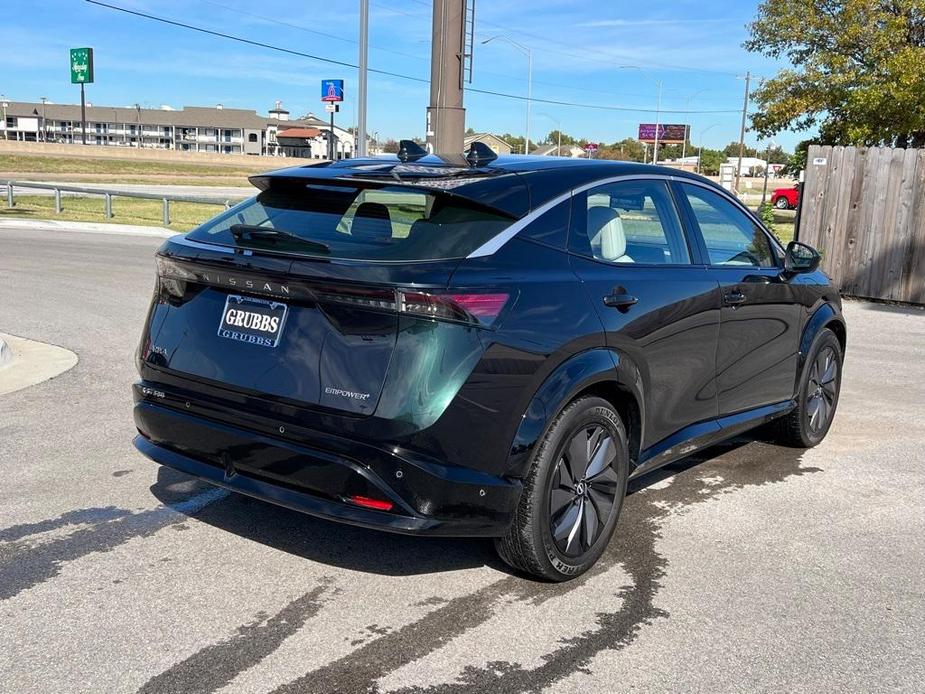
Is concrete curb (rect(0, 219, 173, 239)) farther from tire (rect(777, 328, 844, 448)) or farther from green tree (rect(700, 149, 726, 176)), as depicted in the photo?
green tree (rect(700, 149, 726, 176))

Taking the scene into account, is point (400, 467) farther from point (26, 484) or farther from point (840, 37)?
point (840, 37)

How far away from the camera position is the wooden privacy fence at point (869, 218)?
42.8 feet

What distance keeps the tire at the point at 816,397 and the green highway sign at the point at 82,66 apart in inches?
3193

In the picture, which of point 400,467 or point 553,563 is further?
point 553,563

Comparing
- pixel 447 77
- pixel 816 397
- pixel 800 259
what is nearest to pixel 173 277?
pixel 800 259

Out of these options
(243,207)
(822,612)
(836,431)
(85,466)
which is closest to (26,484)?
(85,466)

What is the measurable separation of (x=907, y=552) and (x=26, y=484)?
4.47 metres

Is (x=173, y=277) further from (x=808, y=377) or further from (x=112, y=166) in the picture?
(x=112, y=166)

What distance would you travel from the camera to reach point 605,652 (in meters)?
3.43

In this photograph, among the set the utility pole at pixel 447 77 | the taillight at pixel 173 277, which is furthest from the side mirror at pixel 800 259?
the utility pole at pixel 447 77

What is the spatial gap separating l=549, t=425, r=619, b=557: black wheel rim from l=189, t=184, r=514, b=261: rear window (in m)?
0.98

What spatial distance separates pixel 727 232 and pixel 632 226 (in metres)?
0.97

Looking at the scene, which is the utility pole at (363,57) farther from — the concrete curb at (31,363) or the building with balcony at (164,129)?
the building with balcony at (164,129)

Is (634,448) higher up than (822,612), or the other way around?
(634,448)
